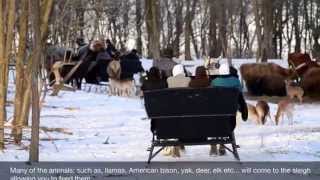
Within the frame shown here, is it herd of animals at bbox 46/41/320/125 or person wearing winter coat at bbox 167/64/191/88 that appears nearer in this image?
person wearing winter coat at bbox 167/64/191/88

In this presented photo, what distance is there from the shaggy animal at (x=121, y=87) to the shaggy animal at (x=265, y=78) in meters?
4.35

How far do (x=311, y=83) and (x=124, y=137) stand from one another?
446 inches

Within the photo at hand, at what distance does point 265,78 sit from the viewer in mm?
23516

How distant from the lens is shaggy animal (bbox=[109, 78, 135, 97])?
70.2 feet

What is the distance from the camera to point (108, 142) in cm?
1110

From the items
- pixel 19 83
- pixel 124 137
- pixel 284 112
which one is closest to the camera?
pixel 19 83

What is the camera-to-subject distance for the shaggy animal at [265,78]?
→ 2316cm

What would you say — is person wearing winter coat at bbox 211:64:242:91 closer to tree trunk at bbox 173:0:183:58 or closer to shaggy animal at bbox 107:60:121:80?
shaggy animal at bbox 107:60:121:80

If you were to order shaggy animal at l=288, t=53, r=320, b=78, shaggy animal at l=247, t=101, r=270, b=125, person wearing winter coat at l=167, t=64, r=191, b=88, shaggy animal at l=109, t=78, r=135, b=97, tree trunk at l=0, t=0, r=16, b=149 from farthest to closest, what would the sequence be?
shaggy animal at l=288, t=53, r=320, b=78 < shaggy animal at l=109, t=78, r=135, b=97 < shaggy animal at l=247, t=101, r=270, b=125 < person wearing winter coat at l=167, t=64, r=191, b=88 < tree trunk at l=0, t=0, r=16, b=149

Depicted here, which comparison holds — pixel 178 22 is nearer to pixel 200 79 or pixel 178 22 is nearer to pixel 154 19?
pixel 154 19

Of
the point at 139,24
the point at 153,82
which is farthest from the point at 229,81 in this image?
the point at 139,24

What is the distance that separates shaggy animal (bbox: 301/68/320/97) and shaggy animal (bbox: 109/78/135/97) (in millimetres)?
5039

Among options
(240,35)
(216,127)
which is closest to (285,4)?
(240,35)

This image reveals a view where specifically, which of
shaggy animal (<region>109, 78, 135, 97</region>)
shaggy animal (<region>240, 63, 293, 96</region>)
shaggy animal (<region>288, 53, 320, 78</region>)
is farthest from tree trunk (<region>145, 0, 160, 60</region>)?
shaggy animal (<region>288, 53, 320, 78</region>)
